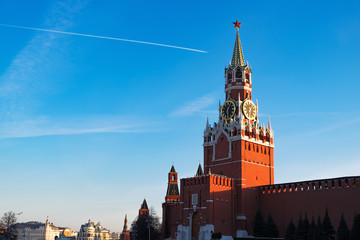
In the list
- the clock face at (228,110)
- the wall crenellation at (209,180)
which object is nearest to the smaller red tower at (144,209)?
the wall crenellation at (209,180)

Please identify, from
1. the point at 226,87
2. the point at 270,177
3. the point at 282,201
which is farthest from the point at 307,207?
the point at 226,87

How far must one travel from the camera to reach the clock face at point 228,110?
3292 inches

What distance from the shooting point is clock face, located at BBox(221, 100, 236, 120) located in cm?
8362

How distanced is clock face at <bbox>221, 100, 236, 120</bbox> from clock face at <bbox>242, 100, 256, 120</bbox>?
2064mm

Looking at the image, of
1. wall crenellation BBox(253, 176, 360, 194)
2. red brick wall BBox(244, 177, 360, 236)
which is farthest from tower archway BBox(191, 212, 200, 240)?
wall crenellation BBox(253, 176, 360, 194)

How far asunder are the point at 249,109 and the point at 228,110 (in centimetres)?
393

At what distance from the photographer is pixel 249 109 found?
277 ft

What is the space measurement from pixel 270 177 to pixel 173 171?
32.0m

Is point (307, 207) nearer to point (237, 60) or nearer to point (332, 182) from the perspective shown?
point (332, 182)

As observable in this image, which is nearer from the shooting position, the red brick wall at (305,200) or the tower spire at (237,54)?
the red brick wall at (305,200)

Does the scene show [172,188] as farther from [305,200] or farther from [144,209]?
[305,200]

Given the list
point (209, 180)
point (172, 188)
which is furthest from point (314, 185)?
point (172, 188)

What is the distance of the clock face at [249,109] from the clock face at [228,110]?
2064 mm

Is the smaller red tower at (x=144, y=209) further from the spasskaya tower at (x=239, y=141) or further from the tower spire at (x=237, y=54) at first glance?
the tower spire at (x=237, y=54)
